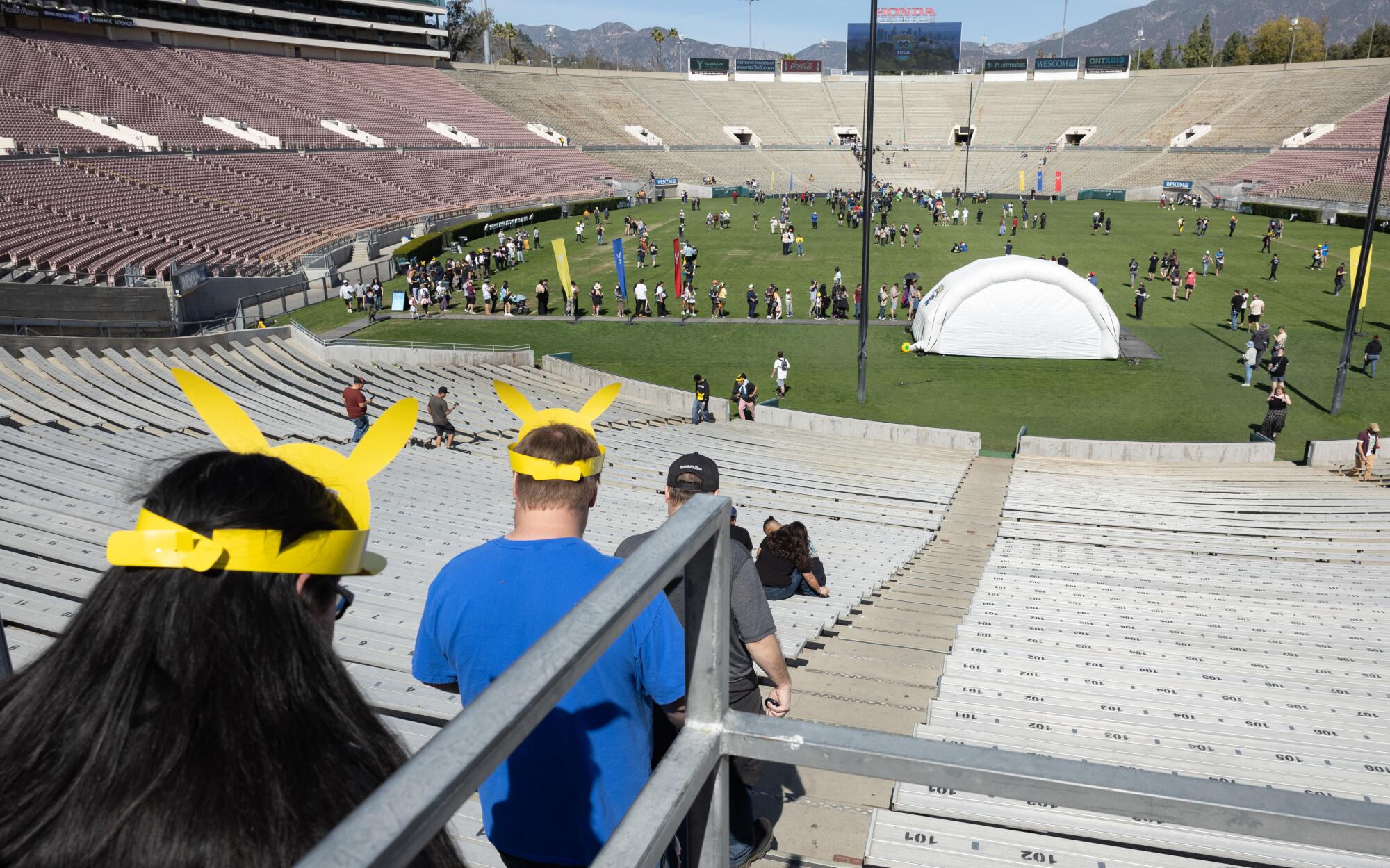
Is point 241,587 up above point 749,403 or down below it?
above

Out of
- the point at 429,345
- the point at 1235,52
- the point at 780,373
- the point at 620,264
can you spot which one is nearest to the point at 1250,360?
the point at 780,373

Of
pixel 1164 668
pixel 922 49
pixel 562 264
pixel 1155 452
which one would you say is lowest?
pixel 1155 452

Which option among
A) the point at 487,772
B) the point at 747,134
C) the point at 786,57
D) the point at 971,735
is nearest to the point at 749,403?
the point at 971,735

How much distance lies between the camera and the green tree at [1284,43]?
11112cm

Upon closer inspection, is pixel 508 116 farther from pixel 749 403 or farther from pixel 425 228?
pixel 749 403

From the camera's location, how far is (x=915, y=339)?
27.1m

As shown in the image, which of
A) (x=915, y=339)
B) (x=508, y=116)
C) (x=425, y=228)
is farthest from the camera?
(x=508, y=116)

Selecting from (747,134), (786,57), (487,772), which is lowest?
(487,772)

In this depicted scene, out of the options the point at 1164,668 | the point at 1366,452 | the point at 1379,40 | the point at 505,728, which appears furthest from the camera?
the point at 1379,40

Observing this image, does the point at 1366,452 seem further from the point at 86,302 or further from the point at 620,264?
the point at 86,302

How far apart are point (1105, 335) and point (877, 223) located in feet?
89.5

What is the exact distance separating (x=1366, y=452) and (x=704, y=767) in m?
18.4

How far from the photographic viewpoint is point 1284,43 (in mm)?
110688

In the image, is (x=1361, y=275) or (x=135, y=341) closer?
(x=1361, y=275)
